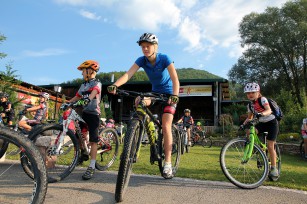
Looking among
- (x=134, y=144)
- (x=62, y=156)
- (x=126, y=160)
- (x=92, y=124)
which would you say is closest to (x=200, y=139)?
(x=92, y=124)

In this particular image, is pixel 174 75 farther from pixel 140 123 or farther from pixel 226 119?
pixel 226 119

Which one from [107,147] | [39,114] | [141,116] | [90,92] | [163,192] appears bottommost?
[163,192]

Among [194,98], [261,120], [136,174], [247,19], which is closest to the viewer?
[136,174]

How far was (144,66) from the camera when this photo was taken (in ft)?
15.2

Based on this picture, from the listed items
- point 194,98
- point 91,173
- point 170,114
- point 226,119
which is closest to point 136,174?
point 91,173

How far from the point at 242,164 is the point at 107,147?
2604 millimetres

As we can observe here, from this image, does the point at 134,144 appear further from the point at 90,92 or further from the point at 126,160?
the point at 90,92

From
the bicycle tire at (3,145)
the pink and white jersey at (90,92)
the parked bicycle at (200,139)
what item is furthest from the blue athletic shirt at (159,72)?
the parked bicycle at (200,139)

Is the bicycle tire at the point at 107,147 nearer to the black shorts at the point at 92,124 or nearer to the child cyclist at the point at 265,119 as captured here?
the black shorts at the point at 92,124

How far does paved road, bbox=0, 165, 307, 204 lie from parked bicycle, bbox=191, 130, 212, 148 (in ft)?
47.5

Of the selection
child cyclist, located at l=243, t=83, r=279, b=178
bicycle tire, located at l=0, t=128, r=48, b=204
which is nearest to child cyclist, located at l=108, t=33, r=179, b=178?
child cyclist, located at l=243, t=83, r=279, b=178

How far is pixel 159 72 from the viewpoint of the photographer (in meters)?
4.59

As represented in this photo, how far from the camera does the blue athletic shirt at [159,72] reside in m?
4.51

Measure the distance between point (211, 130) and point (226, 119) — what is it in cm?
177
